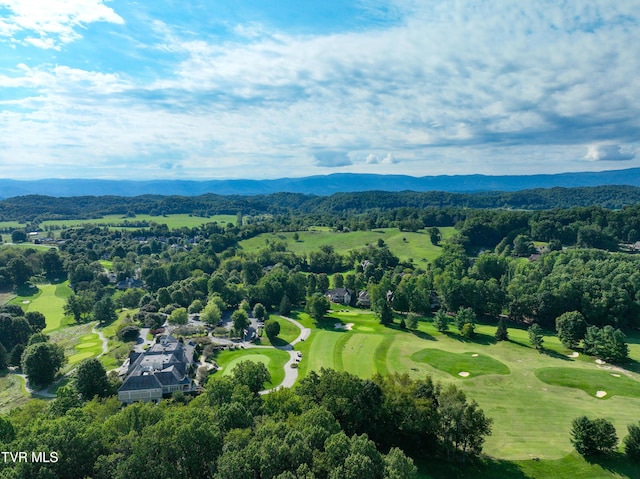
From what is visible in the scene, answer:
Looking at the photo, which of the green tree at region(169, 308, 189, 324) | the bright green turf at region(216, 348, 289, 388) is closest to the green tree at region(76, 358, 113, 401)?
the bright green turf at region(216, 348, 289, 388)

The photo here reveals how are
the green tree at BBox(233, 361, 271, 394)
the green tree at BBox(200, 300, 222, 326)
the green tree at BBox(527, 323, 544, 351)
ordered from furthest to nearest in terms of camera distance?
1. the green tree at BBox(200, 300, 222, 326)
2. the green tree at BBox(527, 323, 544, 351)
3. the green tree at BBox(233, 361, 271, 394)

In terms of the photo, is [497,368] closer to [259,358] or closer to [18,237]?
[259,358]

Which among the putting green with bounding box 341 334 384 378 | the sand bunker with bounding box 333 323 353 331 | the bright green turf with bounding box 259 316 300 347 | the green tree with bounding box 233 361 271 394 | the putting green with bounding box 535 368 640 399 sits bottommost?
the bright green turf with bounding box 259 316 300 347

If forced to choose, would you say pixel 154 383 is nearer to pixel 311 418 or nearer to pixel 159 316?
pixel 311 418

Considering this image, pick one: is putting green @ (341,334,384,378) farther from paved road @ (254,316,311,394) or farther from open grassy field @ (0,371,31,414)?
open grassy field @ (0,371,31,414)

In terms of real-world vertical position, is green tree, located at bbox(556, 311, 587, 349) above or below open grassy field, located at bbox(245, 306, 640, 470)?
above

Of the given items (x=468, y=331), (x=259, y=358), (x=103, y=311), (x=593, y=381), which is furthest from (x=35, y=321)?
(x=593, y=381)

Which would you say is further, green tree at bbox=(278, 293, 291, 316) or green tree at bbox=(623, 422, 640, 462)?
green tree at bbox=(278, 293, 291, 316)

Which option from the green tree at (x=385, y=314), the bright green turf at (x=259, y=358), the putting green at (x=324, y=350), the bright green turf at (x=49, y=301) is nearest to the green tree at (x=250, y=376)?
the bright green turf at (x=259, y=358)
